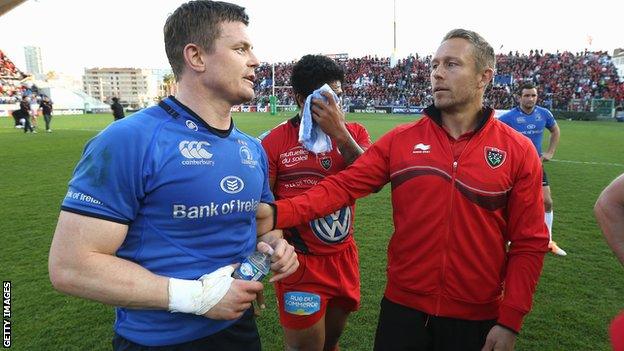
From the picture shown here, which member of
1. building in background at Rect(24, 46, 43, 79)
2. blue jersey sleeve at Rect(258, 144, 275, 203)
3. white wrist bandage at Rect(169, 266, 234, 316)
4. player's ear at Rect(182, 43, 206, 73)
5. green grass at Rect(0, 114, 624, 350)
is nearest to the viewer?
white wrist bandage at Rect(169, 266, 234, 316)

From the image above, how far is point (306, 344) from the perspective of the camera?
9.84ft

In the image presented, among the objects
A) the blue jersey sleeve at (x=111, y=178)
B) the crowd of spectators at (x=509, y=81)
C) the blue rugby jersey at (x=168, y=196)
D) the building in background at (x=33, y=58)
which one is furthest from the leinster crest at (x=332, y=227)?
the building in background at (x=33, y=58)

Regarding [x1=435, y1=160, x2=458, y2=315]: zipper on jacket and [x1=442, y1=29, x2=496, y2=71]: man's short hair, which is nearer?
[x1=435, y1=160, x2=458, y2=315]: zipper on jacket

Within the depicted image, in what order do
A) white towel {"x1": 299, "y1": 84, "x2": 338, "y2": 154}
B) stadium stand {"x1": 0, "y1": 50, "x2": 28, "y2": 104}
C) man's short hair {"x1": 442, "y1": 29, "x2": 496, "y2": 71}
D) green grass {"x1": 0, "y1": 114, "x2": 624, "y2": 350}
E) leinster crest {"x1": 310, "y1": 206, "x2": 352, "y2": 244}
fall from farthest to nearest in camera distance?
stadium stand {"x1": 0, "y1": 50, "x2": 28, "y2": 104} < green grass {"x1": 0, "y1": 114, "x2": 624, "y2": 350} < leinster crest {"x1": 310, "y1": 206, "x2": 352, "y2": 244} < white towel {"x1": 299, "y1": 84, "x2": 338, "y2": 154} < man's short hair {"x1": 442, "y1": 29, "x2": 496, "y2": 71}

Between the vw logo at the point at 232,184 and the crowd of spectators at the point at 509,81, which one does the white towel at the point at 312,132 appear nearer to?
the vw logo at the point at 232,184

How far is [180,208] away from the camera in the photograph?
1744 mm

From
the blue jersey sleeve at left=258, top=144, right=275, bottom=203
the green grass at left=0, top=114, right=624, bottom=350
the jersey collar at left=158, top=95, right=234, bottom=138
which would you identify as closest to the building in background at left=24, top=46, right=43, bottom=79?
the green grass at left=0, top=114, right=624, bottom=350

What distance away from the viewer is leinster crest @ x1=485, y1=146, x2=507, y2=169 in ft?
7.77

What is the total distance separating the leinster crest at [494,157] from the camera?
237 cm

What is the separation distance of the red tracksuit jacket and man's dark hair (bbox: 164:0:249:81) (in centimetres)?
97

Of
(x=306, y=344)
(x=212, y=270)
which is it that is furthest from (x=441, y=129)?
(x=306, y=344)

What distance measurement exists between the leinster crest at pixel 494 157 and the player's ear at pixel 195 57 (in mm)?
1590

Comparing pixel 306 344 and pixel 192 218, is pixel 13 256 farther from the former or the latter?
pixel 192 218

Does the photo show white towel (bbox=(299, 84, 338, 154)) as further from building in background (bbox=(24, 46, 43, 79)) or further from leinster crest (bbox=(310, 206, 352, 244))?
building in background (bbox=(24, 46, 43, 79))
